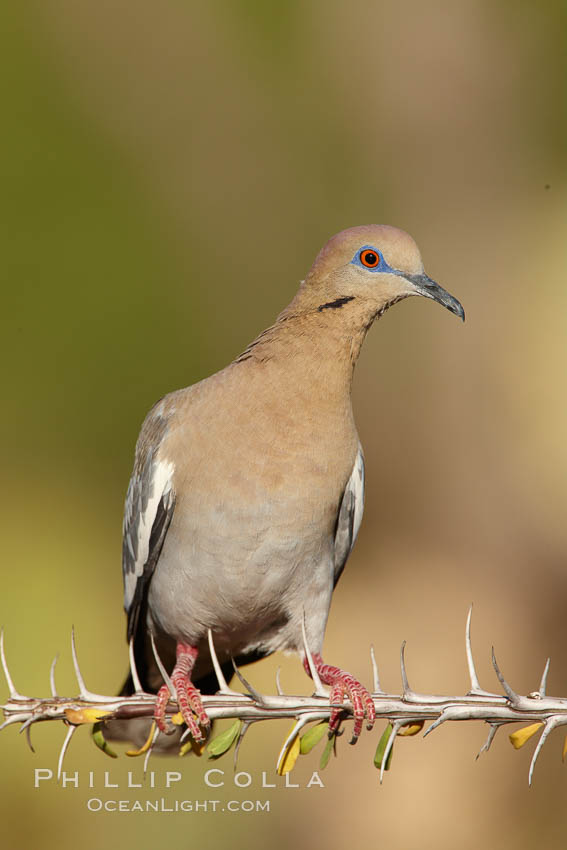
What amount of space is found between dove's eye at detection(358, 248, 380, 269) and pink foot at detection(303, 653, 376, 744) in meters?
1.51

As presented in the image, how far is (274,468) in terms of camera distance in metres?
3.06

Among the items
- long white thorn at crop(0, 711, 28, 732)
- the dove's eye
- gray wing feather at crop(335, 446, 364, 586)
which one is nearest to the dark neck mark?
the dove's eye

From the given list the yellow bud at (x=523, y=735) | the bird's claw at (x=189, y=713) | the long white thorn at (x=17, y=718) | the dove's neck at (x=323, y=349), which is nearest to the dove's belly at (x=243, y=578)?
the bird's claw at (x=189, y=713)

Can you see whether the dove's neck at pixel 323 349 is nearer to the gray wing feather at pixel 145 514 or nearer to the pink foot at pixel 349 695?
the gray wing feather at pixel 145 514

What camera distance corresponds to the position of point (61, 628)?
18.5 feet

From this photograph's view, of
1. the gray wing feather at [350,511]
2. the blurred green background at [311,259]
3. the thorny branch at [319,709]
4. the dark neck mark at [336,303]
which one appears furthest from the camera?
the blurred green background at [311,259]

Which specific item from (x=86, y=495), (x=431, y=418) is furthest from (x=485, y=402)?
(x=86, y=495)

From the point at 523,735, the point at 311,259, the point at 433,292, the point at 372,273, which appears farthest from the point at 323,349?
the point at 311,259

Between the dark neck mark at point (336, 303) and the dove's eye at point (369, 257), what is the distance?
0.44 ft

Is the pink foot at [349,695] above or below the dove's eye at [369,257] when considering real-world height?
below

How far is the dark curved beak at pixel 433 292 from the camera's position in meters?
3.05

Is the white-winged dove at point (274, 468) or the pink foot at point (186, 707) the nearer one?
the pink foot at point (186, 707)

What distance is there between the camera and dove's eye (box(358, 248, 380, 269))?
3125 millimetres

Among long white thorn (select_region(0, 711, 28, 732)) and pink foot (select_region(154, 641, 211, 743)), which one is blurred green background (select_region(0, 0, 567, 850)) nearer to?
pink foot (select_region(154, 641, 211, 743))
